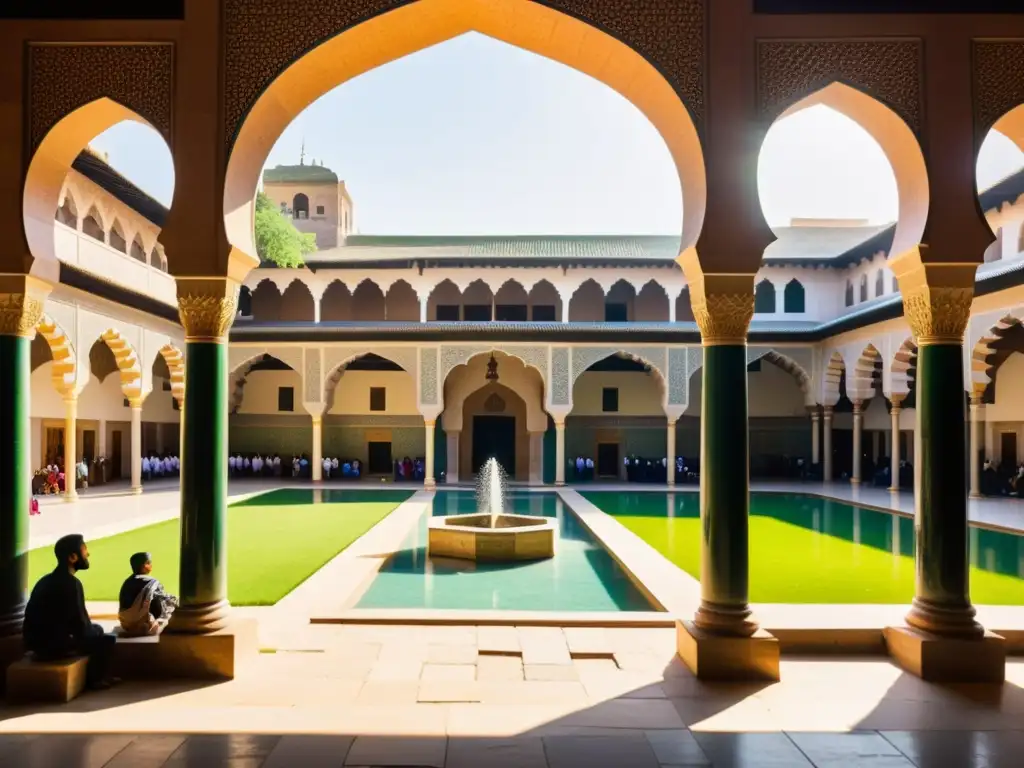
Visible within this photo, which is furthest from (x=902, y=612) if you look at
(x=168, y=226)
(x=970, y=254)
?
(x=168, y=226)

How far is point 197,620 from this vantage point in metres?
5.10

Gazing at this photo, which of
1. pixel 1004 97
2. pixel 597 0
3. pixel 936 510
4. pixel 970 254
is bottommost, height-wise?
pixel 936 510

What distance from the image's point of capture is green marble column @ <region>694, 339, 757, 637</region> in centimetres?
520

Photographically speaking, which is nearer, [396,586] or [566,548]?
[396,586]

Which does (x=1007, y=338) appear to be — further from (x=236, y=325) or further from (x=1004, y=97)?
(x=236, y=325)

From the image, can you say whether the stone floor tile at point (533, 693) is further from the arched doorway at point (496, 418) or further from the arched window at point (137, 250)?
the arched window at point (137, 250)

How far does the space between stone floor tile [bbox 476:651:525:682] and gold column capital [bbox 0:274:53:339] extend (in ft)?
12.5

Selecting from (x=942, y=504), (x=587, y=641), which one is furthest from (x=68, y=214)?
(x=942, y=504)

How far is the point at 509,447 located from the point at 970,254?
69.3ft

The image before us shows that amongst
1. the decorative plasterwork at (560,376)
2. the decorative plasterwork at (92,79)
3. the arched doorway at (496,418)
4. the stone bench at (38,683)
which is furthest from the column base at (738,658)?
the arched doorway at (496,418)

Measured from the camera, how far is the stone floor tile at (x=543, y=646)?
5.48 metres

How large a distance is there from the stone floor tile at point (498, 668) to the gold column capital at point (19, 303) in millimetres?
3822

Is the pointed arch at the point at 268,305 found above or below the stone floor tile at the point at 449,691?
above

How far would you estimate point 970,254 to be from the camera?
534cm
